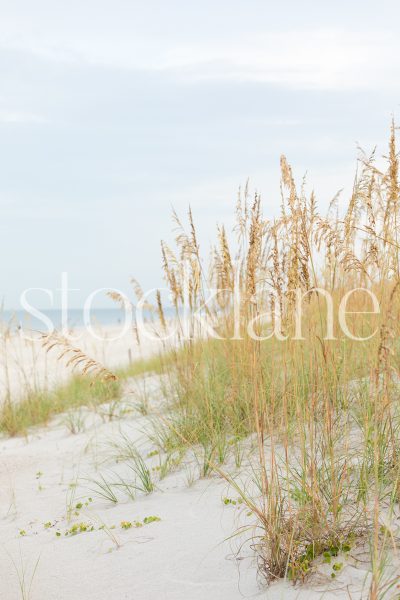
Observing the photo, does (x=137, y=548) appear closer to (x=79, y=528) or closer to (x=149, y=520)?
(x=149, y=520)

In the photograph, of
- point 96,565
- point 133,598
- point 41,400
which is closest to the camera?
point 133,598

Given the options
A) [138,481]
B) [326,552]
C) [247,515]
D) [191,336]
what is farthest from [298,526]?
[191,336]

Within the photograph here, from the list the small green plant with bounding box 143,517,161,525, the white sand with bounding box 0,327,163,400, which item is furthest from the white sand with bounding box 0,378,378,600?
the white sand with bounding box 0,327,163,400

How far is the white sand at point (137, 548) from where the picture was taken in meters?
2.53

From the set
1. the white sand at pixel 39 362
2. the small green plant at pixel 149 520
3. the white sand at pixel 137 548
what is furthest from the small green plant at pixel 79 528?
the white sand at pixel 39 362

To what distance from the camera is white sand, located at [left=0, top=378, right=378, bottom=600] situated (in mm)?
2527

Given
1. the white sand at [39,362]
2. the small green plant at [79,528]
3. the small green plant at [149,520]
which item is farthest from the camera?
the white sand at [39,362]

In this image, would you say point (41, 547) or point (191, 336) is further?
point (191, 336)

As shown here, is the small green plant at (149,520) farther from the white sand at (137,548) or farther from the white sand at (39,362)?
the white sand at (39,362)

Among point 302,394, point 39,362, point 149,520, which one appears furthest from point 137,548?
point 39,362

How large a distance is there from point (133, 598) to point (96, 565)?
402mm

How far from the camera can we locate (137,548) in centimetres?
297

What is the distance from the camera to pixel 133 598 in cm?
258

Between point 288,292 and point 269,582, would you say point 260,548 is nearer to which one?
point 269,582
